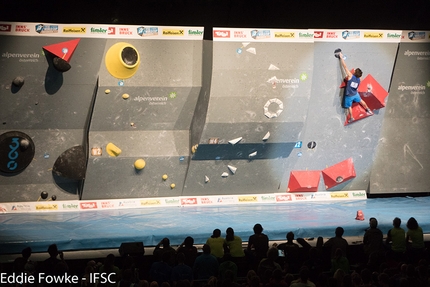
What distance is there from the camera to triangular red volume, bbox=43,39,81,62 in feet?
43.8

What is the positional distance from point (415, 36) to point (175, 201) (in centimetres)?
629

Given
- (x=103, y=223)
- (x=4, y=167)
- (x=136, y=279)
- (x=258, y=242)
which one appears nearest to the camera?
(x=136, y=279)

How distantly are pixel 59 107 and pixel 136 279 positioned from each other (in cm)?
559

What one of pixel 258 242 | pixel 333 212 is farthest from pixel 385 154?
pixel 258 242

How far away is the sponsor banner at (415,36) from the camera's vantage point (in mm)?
15094

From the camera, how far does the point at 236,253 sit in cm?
1120

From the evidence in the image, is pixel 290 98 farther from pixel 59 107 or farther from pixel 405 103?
pixel 59 107

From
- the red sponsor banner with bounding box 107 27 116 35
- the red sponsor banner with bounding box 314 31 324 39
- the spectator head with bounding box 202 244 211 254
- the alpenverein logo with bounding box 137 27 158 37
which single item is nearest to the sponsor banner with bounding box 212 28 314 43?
the red sponsor banner with bounding box 314 31 324 39

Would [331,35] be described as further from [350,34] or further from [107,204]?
[107,204]

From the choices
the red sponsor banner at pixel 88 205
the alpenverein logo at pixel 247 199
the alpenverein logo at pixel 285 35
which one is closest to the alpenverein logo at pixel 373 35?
the alpenverein logo at pixel 285 35

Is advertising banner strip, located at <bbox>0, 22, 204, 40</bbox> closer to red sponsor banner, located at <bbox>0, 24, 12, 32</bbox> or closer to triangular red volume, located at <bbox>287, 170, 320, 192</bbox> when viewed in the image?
red sponsor banner, located at <bbox>0, 24, 12, 32</bbox>

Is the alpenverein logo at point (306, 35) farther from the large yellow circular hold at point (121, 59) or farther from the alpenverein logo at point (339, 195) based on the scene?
the alpenverein logo at point (339, 195)

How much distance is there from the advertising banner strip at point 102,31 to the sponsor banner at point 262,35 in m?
0.43

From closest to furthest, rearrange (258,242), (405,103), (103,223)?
(258,242)
(103,223)
(405,103)
